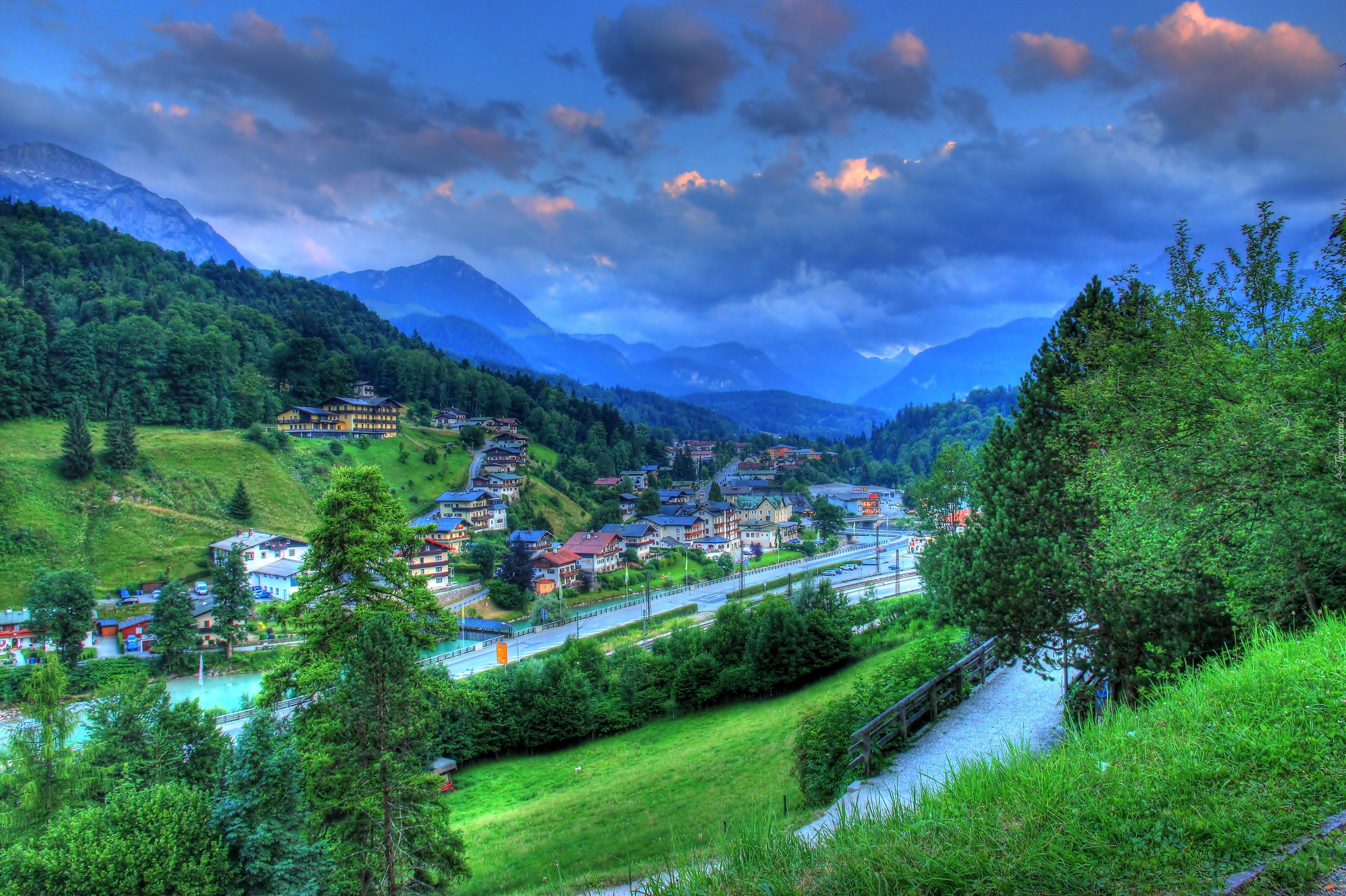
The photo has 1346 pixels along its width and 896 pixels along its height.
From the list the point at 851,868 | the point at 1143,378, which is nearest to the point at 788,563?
the point at 1143,378

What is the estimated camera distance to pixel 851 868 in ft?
8.39

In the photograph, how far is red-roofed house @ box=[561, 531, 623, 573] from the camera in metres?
56.8

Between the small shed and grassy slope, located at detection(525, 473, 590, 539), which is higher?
grassy slope, located at detection(525, 473, 590, 539)

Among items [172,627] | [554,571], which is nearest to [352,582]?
[172,627]

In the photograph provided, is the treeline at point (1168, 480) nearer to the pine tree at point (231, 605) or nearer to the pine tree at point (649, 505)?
the pine tree at point (231, 605)

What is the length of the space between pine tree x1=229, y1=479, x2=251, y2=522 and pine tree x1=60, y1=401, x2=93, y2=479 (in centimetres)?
976

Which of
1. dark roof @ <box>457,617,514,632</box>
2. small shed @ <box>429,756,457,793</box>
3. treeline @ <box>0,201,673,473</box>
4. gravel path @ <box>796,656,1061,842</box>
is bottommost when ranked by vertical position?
small shed @ <box>429,756,457,793</box>

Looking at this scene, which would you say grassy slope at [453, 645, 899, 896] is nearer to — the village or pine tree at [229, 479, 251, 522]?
the village

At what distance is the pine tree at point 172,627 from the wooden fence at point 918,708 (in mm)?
42458

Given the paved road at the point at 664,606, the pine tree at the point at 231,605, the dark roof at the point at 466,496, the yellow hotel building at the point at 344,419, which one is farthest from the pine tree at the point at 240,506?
the paved road at the point at 664,606

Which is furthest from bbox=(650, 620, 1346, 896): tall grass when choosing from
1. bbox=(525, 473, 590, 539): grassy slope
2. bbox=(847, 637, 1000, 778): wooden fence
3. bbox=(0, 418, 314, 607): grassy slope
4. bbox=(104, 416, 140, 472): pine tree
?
bbox=(525, 473, 590, 539): grassy slope

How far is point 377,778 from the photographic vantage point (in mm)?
9461

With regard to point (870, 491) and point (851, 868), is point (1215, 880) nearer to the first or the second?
point (851, 868)

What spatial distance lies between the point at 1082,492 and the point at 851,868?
838 cm
